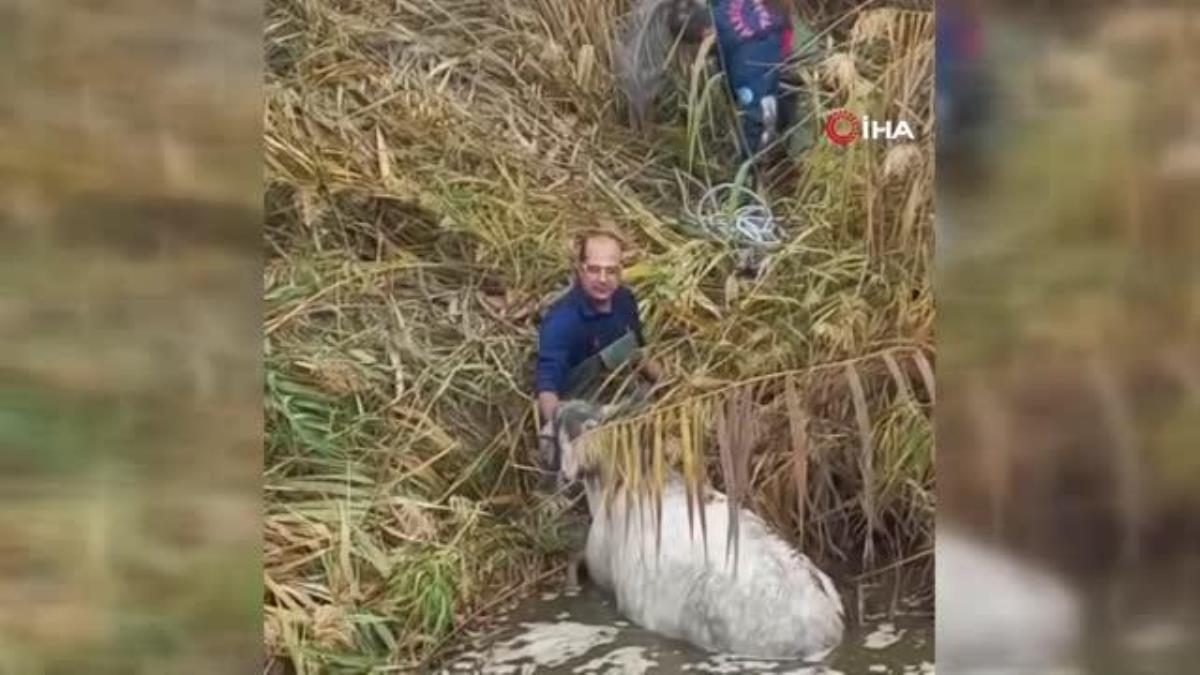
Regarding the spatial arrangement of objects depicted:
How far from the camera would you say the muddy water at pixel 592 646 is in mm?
1825

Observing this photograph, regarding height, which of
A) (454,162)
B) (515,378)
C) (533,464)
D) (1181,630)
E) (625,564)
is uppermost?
(454,162)

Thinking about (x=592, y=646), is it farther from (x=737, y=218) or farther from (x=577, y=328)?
(x=737, y=218)

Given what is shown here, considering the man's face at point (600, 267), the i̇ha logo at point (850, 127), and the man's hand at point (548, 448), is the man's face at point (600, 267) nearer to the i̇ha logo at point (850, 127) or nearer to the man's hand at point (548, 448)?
the man's hand at point (548, 448)

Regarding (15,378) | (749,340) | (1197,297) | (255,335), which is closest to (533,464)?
(749,340)

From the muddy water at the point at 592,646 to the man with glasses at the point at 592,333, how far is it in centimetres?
30

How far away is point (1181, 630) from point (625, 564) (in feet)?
3.07

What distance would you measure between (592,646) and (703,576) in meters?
0.20

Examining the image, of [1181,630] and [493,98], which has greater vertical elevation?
[493,98]

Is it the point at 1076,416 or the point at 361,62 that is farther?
the point at 1076,416

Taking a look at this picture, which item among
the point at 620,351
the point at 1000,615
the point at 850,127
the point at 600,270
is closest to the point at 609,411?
the point at 620,351

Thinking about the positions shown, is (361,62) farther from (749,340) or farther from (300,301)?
(749,340)

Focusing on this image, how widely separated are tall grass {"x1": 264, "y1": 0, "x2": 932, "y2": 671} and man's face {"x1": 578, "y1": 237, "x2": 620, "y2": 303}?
29mm

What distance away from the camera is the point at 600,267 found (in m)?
1.81

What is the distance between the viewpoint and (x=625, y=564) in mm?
1828
